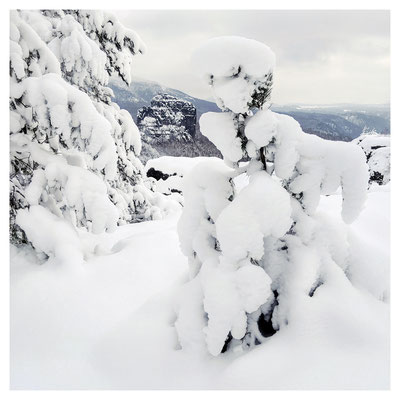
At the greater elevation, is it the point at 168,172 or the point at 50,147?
the point at 168,172

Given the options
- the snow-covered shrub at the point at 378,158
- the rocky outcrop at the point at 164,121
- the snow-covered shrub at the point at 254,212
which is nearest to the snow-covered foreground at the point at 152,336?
the snow-covered shrub at the point at 254,212

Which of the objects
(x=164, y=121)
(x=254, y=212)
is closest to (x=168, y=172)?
(x=164, y=121)

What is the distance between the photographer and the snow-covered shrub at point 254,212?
2645mm

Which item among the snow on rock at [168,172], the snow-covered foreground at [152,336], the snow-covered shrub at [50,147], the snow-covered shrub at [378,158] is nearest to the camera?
the snow-covered foreground at [152,336]

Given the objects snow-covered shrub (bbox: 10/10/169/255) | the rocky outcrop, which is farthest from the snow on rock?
snow-covered shrub (bbox: 10/10/169/255)

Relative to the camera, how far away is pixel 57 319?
3.62 meters

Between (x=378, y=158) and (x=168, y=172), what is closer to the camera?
(x=378, y=158)

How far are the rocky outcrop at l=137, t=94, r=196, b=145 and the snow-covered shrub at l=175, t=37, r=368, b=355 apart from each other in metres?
26.2

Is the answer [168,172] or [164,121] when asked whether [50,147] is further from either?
[164,121]

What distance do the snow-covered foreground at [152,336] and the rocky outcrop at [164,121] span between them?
25.3 meters

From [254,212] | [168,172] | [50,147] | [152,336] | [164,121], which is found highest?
[164,121]

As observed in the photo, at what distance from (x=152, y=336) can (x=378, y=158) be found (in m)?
15.5

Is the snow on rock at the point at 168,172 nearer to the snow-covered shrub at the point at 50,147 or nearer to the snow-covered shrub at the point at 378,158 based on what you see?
the snow-covered shrub at the point at 378,158

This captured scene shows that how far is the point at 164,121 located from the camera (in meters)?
31.3
